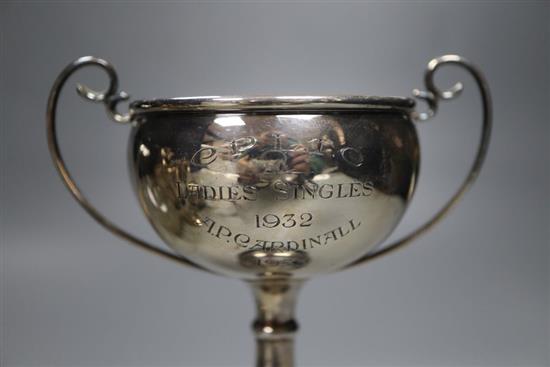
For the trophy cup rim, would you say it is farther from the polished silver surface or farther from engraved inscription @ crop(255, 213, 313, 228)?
engraved inscription @ crop(255, 213, 313, 228)

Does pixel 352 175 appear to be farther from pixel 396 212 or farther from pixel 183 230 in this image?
pixel 183 230

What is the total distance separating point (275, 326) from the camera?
1.45m

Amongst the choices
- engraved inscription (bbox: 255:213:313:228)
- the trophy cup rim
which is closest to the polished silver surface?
the trophy cup rim

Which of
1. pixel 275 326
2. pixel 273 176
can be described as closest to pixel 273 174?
pixel 273 176

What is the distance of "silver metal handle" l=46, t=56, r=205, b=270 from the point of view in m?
1.38

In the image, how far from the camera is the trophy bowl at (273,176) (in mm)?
1235

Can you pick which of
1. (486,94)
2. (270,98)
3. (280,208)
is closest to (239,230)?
(280,208)

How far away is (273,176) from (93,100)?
12.8 inches

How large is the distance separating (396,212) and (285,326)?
0.83 ft

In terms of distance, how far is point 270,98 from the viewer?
1.23 m

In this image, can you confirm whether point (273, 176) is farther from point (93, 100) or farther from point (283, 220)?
point (93, 100)

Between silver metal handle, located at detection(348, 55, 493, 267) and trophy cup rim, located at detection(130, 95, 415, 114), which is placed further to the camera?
silver metal handle, located at detection(348, 55, 493, 267)

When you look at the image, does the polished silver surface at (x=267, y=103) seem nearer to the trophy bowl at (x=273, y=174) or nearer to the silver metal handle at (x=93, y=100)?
the trophy bowl at (x=273, y=174)

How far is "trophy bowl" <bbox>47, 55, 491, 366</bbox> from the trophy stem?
0.08 metres
